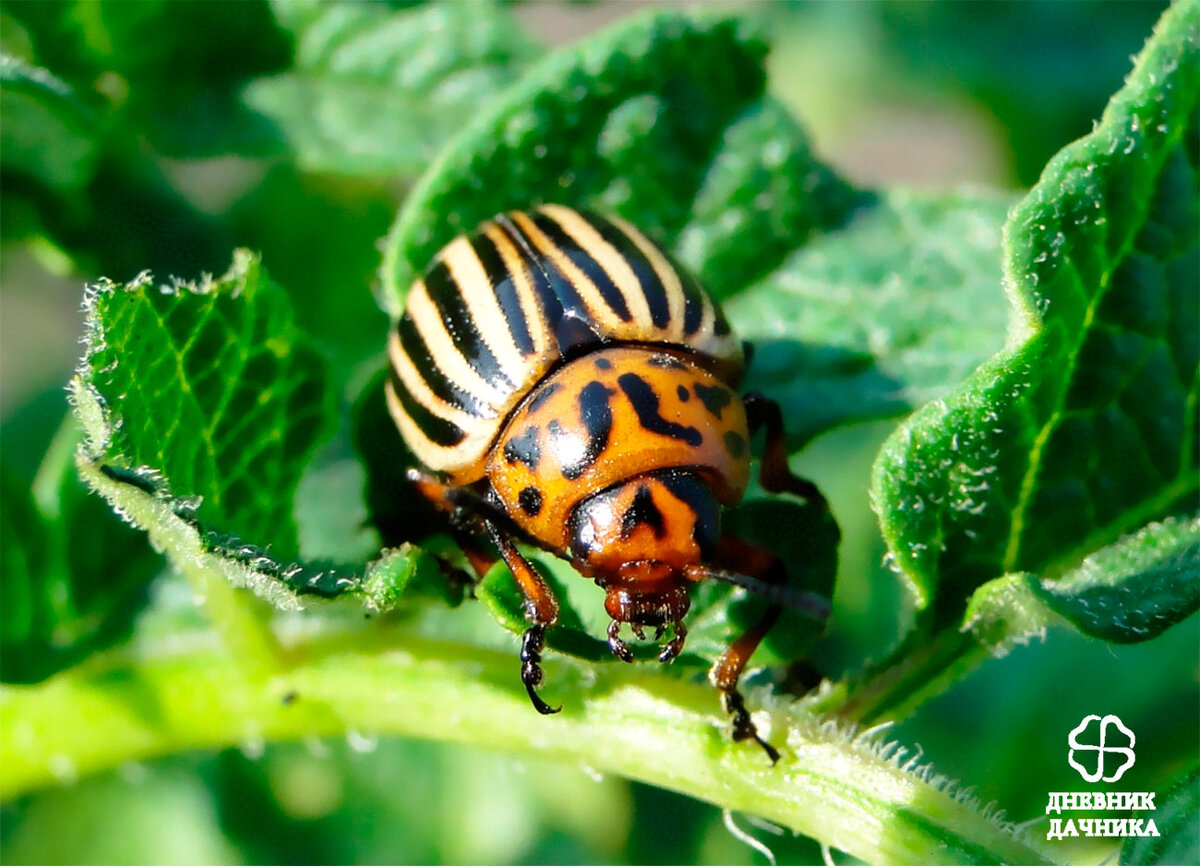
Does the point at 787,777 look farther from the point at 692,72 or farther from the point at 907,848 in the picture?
the point at 692,72

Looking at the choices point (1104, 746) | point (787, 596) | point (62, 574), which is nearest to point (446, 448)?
point (787, 596)

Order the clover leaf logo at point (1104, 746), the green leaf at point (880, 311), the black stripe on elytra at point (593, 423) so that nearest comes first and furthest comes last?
1. the black stripe on elytra at point (593, 423)
2. the green leaf at point (880, 311)
3. the clover leaf logo at point (1104, 746)

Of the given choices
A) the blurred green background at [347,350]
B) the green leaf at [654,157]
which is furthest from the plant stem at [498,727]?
the green leaf at [654,157]

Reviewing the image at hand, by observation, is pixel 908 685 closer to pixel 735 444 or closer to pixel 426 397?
pixel 735 444

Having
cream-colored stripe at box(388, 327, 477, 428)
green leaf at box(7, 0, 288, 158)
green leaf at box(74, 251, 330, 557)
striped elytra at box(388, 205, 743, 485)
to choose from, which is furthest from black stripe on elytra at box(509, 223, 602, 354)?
green leaf at box(7, 0, 288, 158)

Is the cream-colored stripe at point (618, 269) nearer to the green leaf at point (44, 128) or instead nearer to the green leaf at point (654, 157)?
the green leaf at point (654, 157)

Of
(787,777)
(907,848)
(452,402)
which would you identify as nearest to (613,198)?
(452,402)

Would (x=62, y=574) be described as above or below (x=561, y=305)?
below
